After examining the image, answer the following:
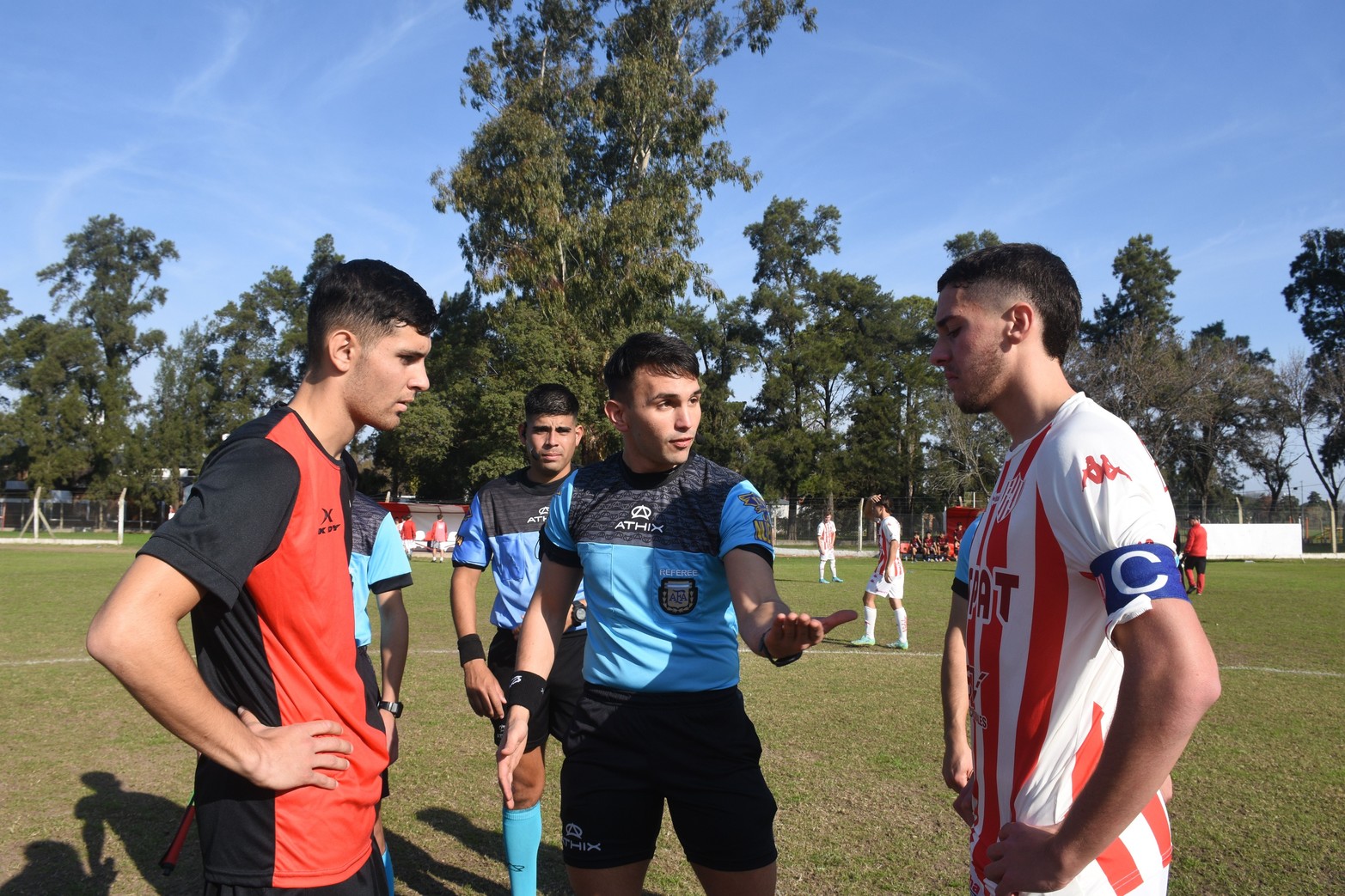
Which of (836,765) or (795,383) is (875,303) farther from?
(836,765)

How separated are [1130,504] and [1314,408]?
64.8 m

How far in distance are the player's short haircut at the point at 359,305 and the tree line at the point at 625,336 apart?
97.2 ft

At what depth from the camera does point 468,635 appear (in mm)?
4598

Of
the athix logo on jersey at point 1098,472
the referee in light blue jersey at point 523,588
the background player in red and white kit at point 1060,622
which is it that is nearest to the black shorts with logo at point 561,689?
the referee in light blue jersey at point 523,588

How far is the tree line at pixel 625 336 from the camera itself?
32250mm

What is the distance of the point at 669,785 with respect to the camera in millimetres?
2900

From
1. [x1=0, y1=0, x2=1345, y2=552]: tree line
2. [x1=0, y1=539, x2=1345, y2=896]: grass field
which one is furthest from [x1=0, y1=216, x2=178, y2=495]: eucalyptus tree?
[x1=0, y1=539, x2=1345, y2=896]: grass field

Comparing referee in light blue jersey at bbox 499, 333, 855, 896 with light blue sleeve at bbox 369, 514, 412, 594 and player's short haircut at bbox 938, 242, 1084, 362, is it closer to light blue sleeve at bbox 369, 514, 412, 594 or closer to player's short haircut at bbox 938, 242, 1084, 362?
player's short haircut at bbox 938, 242, 1084, 362

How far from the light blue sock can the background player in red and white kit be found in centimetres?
261

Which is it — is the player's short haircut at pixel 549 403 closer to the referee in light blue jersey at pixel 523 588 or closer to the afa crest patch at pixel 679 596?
the referee in light blue jersey at pixel 523 588

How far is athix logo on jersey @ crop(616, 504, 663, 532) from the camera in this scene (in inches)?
121

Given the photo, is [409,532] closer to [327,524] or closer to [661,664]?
[661,664]

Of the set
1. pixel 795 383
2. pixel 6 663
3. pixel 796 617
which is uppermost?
pixel 795 383

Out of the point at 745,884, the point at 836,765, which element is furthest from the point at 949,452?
the point at 745,884
